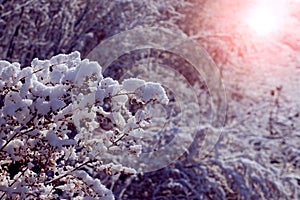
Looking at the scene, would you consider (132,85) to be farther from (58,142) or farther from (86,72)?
(58,142)

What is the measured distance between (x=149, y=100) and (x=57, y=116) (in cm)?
34

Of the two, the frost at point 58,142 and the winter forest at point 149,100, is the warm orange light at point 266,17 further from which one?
the frost at point 58,142

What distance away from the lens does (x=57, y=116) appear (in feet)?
6.77

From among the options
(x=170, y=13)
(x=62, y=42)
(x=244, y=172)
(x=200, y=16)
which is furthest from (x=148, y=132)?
(x=200, y=16)

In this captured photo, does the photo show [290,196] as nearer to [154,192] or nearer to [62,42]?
[154,192]

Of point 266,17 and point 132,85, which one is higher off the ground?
point 266,17

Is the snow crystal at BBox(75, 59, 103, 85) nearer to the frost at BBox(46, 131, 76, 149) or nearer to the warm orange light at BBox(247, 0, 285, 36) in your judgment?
the frost at BBox(46, 131, 76, 149)

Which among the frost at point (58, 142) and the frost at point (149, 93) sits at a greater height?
the frost at point (149, 93)

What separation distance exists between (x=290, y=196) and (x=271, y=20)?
465 cm

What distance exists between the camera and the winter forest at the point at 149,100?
81.0 inches

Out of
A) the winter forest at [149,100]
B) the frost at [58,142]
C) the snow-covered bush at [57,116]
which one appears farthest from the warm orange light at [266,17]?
the frost at [58,142]

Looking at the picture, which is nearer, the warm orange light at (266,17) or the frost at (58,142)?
the frost at (58,142)

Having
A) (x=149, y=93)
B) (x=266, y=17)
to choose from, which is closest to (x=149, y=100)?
(x=149, y=93)

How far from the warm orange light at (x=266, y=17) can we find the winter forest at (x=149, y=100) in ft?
0.10
